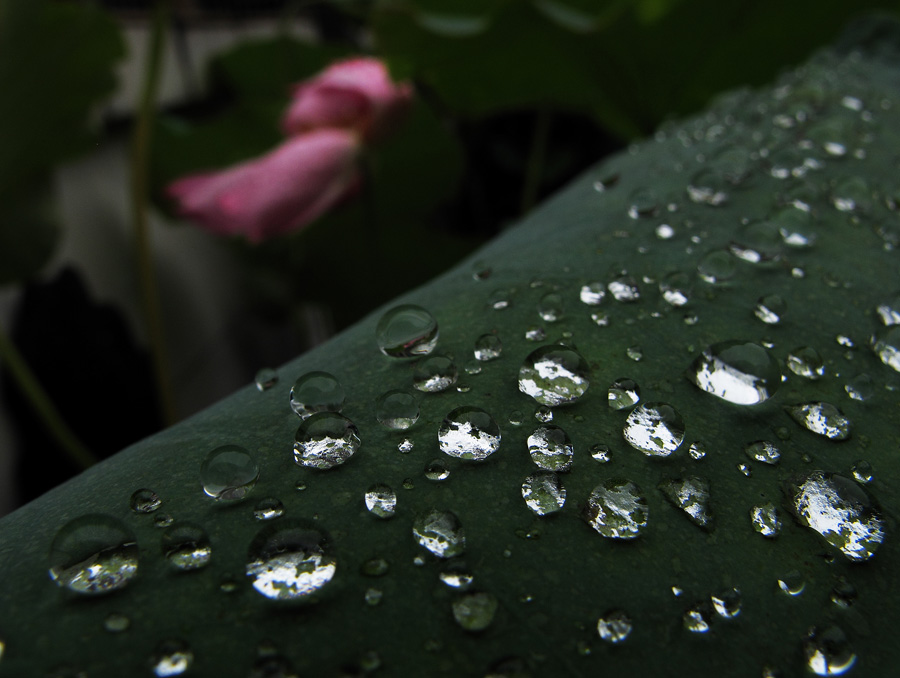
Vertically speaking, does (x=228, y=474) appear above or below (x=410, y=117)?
above

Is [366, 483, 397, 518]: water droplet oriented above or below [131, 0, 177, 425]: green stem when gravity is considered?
above

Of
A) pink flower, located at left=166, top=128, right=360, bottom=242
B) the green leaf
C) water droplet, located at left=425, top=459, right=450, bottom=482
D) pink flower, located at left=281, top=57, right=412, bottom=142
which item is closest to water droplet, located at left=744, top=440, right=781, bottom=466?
the green leaf

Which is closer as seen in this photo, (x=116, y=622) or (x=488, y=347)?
(x=116, y=622)

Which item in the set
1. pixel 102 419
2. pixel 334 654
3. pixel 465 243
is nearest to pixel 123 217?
pixel 102 419

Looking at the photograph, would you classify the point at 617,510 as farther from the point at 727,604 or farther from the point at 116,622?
the point at 116,622

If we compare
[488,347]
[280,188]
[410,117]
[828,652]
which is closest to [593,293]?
[488,347]

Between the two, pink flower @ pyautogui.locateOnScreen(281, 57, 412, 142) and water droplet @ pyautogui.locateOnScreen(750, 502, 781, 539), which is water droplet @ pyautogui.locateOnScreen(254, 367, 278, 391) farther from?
pink flower @ pyautogui.locateOnScreen(281, 57, 412, 142)
